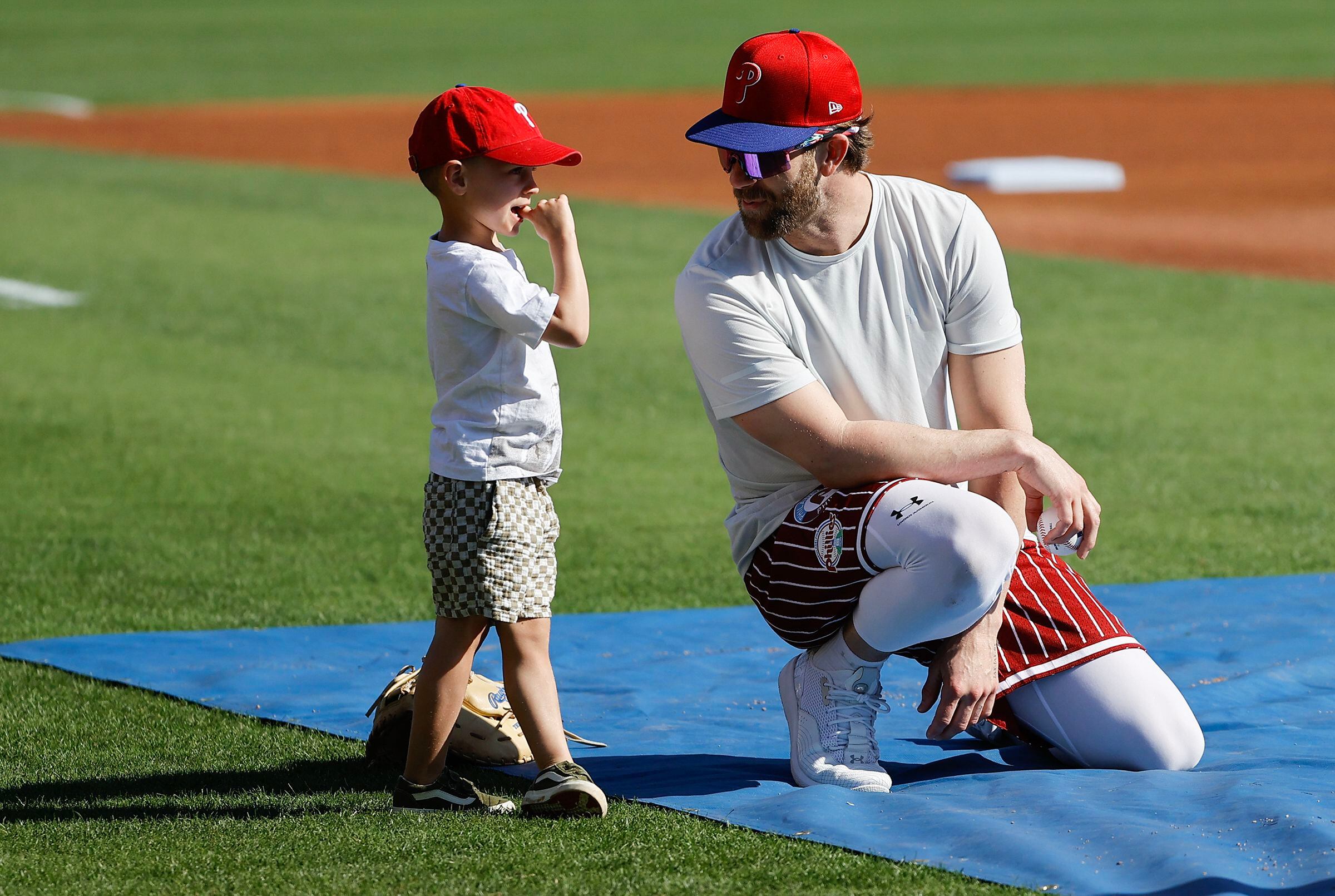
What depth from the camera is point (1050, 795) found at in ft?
11.6

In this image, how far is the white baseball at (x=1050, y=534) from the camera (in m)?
3.79

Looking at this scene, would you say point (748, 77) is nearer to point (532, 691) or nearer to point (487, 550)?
point (487, 550)

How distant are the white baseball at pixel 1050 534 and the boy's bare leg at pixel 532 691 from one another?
3.66 feet

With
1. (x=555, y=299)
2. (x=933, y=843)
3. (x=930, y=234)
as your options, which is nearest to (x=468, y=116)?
(x=555, y=299)

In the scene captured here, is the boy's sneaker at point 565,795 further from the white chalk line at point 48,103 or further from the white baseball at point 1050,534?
the white chalk line at point 48,103

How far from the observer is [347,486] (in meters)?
7.42

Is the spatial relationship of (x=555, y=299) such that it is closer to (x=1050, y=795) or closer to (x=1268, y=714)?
(x=1050, y=795)

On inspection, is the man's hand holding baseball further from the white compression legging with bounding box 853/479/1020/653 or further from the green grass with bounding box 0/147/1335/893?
the green grass with bounding box 0/147/1335/893

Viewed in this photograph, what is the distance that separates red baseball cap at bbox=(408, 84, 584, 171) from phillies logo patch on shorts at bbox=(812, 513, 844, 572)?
94 centimetres

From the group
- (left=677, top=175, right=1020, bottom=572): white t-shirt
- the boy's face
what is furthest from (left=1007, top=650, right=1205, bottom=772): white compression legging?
the boy's face

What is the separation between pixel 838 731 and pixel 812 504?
49 cm

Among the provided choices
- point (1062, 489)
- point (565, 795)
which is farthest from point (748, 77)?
point (565, 795)

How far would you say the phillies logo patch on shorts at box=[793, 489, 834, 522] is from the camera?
3850mm

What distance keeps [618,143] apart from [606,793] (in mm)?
19993
